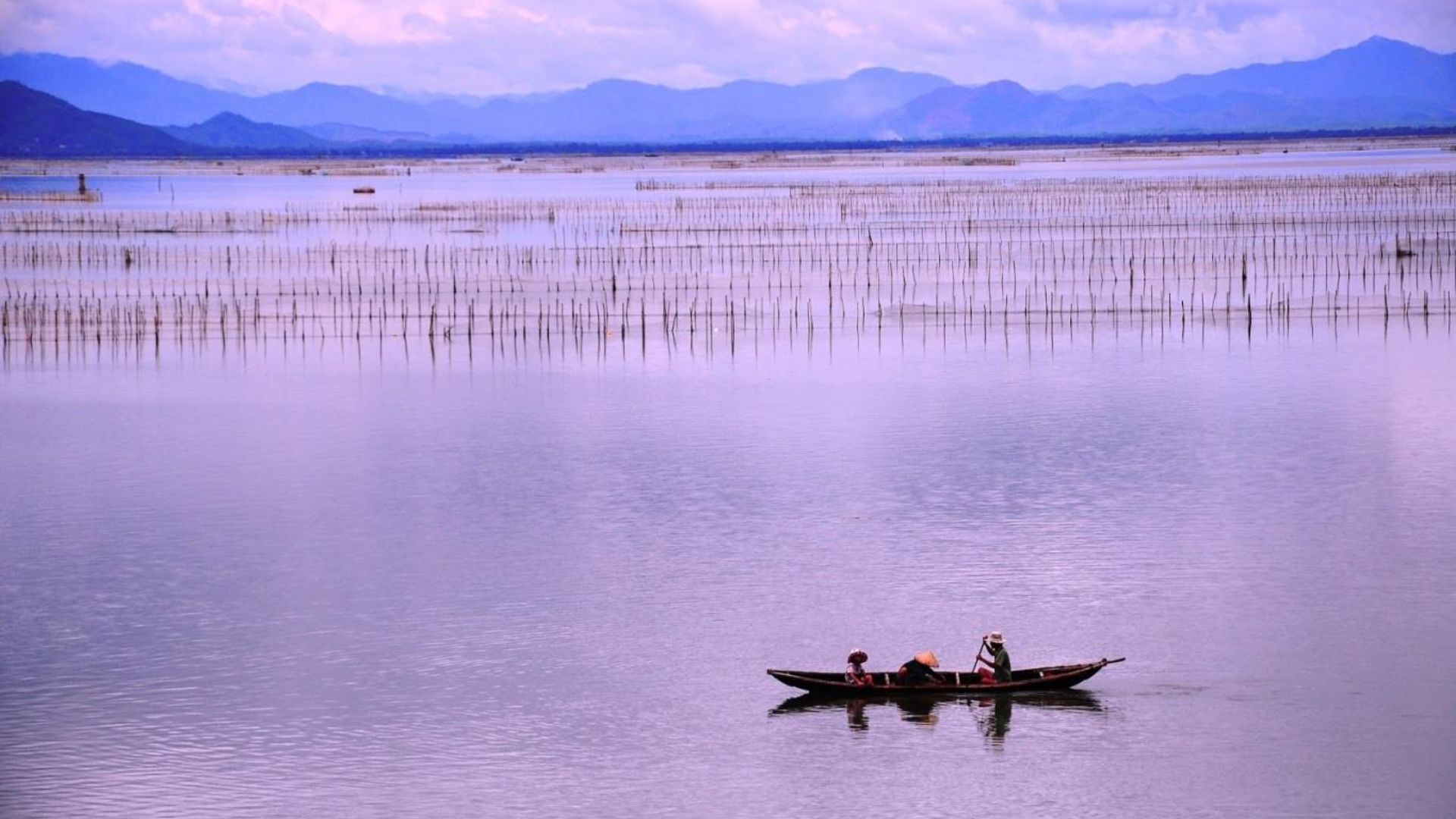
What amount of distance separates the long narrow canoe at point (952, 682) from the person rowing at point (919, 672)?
0.04 m

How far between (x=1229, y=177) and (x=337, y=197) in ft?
168

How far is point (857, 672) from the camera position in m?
16.3

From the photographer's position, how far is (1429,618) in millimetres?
18578

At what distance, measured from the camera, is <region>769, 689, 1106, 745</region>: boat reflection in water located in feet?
52.8

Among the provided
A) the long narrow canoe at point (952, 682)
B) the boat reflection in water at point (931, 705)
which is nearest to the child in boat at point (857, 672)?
the long narrow canoe at point (952, 682)

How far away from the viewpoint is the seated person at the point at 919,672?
16.2m

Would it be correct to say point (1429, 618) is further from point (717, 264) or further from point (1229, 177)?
point (1229, 177)

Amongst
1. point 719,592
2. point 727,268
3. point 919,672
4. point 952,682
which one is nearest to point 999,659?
point 952,682

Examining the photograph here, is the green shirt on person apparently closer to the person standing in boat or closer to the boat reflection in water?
the person standing in boat

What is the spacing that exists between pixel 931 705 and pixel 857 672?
29.2 inches

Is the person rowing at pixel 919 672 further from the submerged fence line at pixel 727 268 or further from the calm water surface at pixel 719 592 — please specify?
the submerged fence line at pixel 727 268

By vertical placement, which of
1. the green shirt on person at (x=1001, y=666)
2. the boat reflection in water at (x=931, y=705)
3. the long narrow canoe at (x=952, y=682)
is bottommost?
the boat reflection in water at (x=931, y=705)

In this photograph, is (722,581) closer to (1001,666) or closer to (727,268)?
(1001,666)

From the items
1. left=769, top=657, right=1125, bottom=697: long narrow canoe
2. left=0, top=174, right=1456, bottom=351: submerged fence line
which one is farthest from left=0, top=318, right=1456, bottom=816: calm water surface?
left=0, top=174, right=1456, bottom=351: submerged fence line
